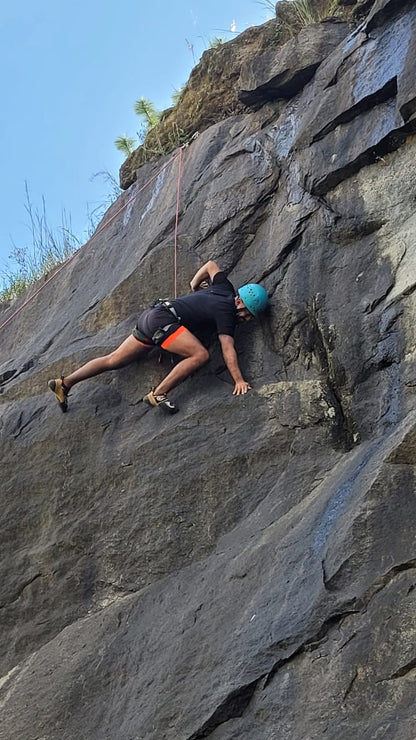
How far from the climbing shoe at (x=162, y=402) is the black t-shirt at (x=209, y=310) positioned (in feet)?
2.16

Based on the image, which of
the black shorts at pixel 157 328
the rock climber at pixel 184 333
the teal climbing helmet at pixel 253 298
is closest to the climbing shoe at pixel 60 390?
the rock climber at pixel 184 333

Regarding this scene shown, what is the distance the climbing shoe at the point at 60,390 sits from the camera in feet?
24.2

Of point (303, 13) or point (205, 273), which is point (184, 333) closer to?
point (205, 273)

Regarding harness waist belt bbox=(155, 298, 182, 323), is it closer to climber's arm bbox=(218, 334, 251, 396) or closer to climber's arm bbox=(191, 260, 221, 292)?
climber's arm bbox=(218, 334, 251, 396)

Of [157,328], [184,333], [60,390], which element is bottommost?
[184,333]

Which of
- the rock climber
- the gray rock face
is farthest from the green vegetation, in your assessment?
the rock climber

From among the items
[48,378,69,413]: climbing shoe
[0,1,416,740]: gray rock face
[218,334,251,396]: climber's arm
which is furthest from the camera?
[48,378,69,413]: climbing shoe

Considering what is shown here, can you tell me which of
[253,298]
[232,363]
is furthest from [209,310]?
[232,363]

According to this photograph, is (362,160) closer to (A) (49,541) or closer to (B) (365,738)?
(A) (49,541)

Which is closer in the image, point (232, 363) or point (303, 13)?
point (232, 363)

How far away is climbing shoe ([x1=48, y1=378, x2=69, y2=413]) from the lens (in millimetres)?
7379

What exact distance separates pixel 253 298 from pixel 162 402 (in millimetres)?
1110

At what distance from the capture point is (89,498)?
686 cm

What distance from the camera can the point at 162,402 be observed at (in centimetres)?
694
